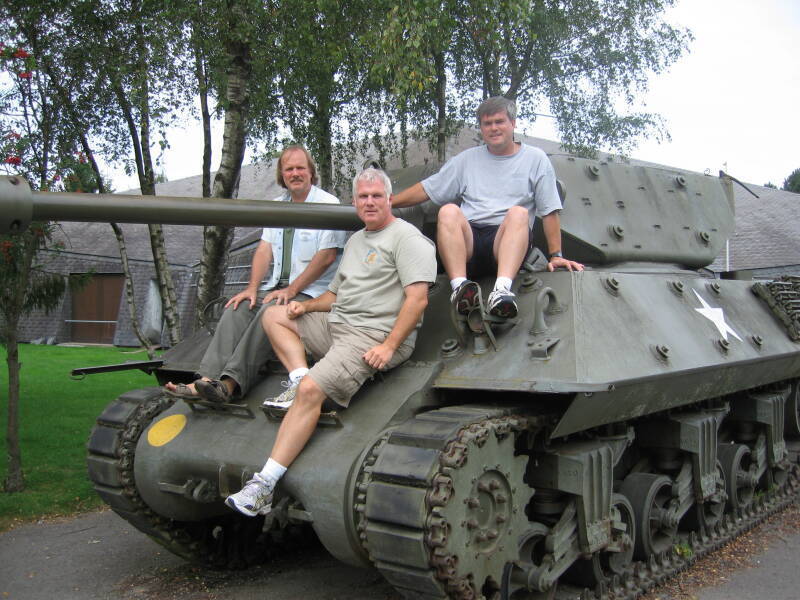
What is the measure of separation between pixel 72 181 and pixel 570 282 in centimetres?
517

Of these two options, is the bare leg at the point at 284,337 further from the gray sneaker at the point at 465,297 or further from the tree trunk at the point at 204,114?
the tree trunk at the point at 204,114

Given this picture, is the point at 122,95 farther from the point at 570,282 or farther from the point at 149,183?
the point at 570,282

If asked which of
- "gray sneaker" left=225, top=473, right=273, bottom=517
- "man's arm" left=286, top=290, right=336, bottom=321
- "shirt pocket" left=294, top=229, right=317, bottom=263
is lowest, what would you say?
"gray sneaker" left=225, top=473, right=273, bottom=517

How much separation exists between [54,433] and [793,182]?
40.7m

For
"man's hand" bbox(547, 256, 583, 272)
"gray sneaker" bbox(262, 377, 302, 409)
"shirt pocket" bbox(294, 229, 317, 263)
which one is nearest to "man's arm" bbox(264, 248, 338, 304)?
"shirt pocket" bbox(294, 229, 317, 263)

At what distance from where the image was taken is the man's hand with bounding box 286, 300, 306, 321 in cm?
531

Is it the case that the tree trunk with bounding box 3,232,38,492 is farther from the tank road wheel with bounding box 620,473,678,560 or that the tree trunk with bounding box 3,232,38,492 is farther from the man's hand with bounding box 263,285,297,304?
the tank road wheel with bounding box 620,473,678,560

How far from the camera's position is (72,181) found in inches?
323

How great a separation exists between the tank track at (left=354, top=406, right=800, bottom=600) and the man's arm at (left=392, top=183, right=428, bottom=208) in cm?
182

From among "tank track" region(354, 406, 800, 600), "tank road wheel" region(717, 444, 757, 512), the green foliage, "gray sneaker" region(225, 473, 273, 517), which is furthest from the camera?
the green foliage

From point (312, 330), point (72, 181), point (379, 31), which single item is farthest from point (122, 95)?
point (312, 330)

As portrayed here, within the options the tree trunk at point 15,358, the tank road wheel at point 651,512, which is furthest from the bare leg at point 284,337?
the tree trunk at point 15,358

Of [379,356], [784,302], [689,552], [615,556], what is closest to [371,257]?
[379,356]

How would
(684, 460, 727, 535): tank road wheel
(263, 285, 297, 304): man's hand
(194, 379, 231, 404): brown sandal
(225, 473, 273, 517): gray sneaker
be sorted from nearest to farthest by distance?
(225, 473, 273, 517): gray sneaker < (194, 379, 231, 404): brown sandal < (263, 285, 297, 304): man's hand < (684, 460, 727, 535): tank road wheel
